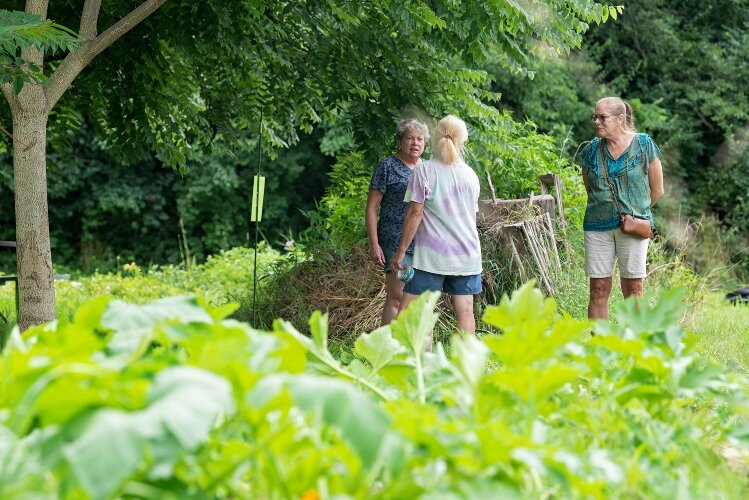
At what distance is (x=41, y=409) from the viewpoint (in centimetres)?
112

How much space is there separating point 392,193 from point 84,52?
2.04 meters

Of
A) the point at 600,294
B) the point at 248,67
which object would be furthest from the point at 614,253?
the point at 248,67

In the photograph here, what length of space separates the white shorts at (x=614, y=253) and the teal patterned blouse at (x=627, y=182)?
0.08 meters

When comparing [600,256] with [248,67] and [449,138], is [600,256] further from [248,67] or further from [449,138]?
[248,67]

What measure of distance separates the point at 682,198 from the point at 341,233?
37.0 ft

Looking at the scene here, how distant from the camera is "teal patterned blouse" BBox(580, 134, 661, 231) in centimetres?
520

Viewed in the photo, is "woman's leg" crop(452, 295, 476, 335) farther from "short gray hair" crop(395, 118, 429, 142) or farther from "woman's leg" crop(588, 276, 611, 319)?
"short gray hair" crop(395, 118, 429, 142)

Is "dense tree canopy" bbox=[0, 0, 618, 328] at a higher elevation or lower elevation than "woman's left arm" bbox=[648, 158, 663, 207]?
higher

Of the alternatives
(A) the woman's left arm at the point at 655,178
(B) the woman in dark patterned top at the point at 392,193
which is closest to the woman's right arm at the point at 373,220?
(B) the woman in dark patterned top at the point at 392,193

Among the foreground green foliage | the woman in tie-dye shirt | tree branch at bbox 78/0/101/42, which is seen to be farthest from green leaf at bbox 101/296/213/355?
tree branch at bbox 78/0/101/42

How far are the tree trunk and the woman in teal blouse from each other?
320 centimetres

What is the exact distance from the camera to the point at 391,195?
5.60 m

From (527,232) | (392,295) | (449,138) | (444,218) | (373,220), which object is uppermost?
(449,138)

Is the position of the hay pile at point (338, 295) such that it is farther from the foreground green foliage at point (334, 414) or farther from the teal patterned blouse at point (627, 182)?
the foreground green foliage at point (334, 414)
